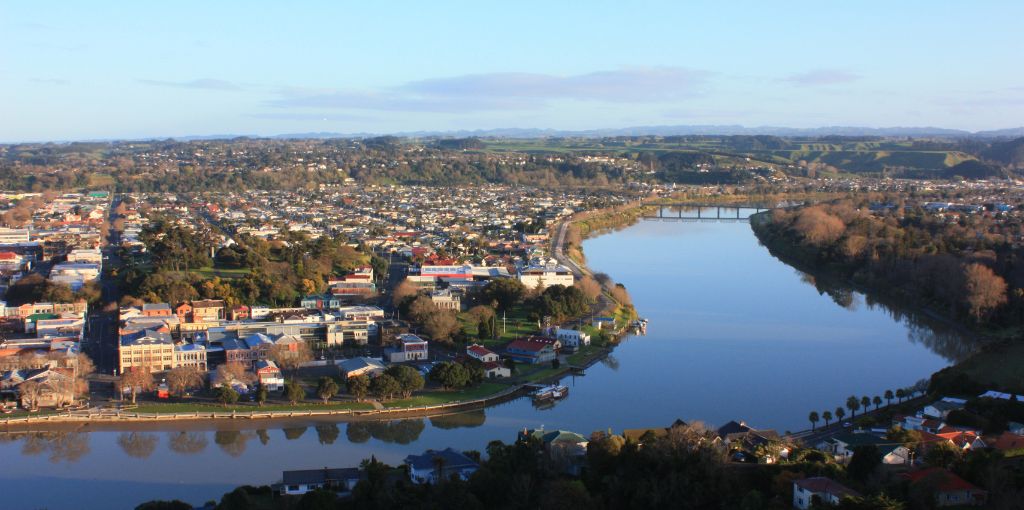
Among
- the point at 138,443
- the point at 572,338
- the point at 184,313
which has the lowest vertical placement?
the point at 138,443

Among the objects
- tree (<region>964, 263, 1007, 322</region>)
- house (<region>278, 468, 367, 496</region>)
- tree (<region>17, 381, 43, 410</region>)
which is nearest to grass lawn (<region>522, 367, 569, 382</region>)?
house (<region>278, 468, 367, 496</region>)

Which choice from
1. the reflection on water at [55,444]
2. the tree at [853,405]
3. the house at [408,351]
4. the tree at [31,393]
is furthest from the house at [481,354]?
the tree at [31,393]

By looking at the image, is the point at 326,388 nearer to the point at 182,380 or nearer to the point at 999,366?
the point at 182,380

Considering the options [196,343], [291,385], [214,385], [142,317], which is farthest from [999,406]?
[142,317]

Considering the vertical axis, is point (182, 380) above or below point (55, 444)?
above

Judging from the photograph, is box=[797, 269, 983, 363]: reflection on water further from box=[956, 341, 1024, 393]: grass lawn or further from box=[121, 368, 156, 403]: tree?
box=[121, 368, 156, 403]: tree

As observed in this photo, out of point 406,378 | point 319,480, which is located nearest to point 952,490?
point 319,480

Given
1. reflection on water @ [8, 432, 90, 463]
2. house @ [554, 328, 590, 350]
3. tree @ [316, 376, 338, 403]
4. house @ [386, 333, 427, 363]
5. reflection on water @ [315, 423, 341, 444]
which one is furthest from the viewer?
house @ [554, 328, 590, 350]
